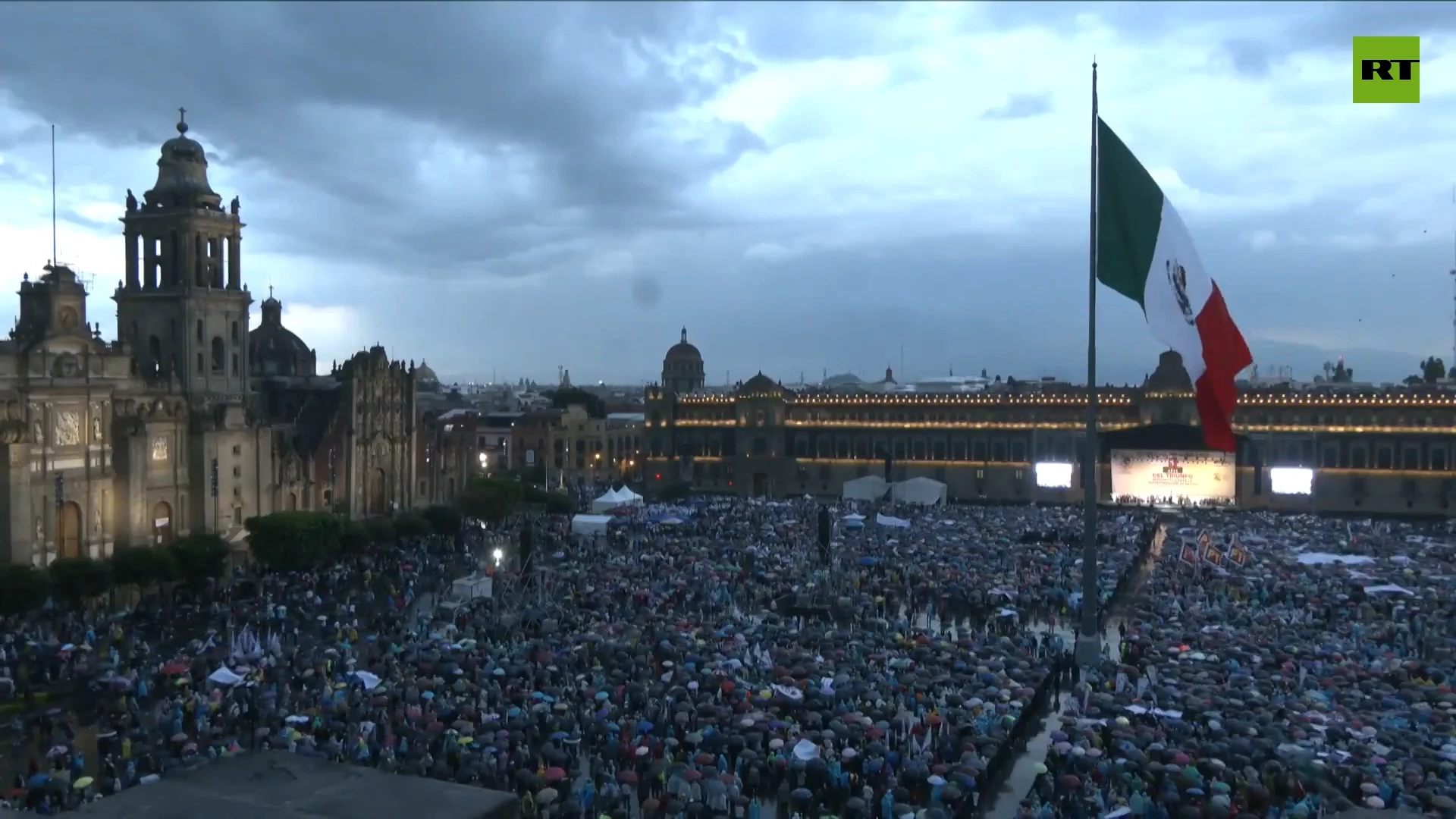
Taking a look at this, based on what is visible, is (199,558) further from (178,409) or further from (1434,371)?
(1434,371)

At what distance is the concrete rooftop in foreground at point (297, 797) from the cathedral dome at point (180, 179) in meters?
52.8

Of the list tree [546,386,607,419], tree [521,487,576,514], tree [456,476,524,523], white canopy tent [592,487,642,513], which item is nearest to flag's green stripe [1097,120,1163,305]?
white canopy tent [592,487,642,513]

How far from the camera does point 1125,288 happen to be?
20.7m

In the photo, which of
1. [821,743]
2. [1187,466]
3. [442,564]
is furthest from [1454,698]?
[1187,466]

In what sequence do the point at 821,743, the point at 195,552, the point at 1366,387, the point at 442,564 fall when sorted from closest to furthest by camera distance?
the point at 821,743 < the point at 195,552 < the point at 442,564 < the point at 1366,387

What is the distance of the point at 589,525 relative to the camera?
48031mm

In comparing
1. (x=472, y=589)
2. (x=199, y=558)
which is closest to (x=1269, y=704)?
(x=472, y=589)

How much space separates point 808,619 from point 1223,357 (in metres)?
15.6

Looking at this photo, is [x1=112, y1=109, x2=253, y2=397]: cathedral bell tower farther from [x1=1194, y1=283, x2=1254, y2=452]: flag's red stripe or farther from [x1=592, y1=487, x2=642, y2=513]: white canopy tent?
Answer: [x1=1194, y1=283, x2=1254, y2=452]: flag's red stripe

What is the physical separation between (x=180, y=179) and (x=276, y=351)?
15.6 m

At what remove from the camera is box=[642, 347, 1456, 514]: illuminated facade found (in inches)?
2751

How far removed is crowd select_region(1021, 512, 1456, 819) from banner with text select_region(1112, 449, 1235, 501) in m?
31.6

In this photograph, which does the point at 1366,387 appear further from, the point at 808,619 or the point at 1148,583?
the point at 808,619

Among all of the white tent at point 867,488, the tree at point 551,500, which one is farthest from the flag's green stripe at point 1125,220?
the white tent at point 867,488
